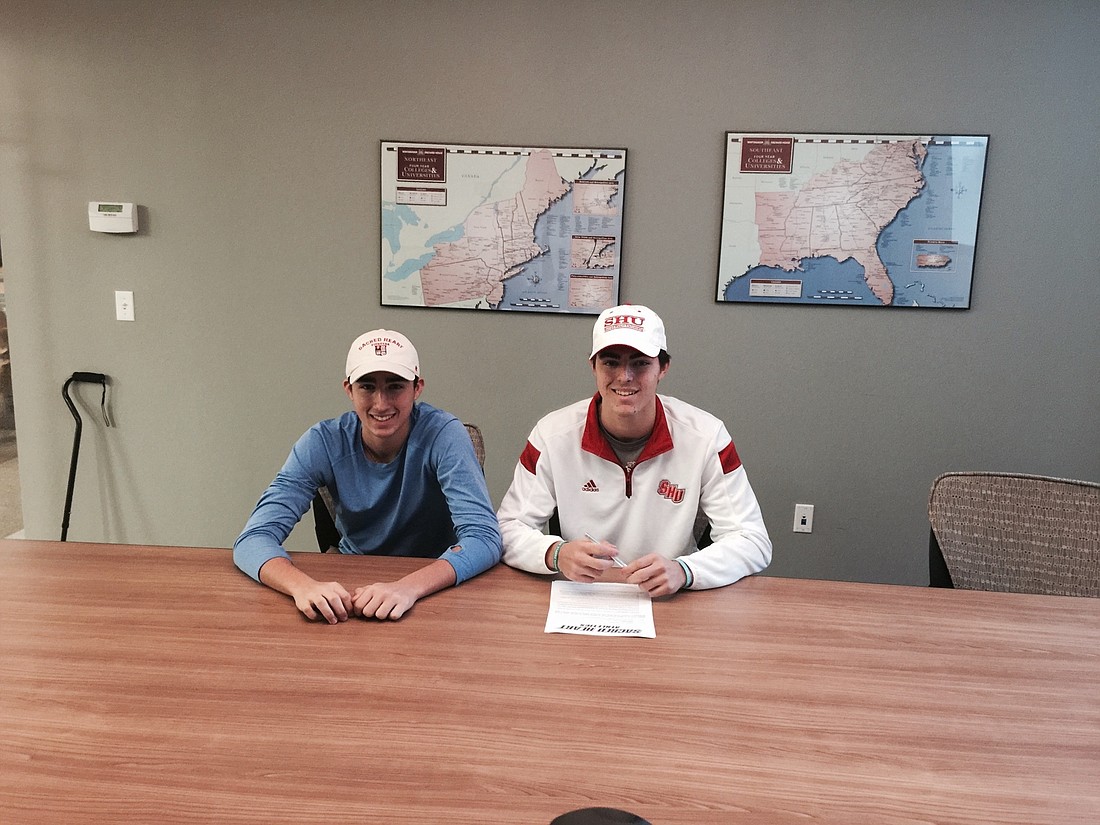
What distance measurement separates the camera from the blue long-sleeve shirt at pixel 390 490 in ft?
5.95

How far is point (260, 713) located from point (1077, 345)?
9.85ft

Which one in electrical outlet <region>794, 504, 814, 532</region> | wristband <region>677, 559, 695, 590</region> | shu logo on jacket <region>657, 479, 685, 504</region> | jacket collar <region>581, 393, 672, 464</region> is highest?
jacket collar <region>581, 393, 672, 464</region>

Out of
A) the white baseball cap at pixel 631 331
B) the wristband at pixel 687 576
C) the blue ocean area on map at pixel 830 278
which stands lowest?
the wristband at pixel 687 576

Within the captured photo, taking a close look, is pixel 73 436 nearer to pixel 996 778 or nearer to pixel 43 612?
pixel 43 612

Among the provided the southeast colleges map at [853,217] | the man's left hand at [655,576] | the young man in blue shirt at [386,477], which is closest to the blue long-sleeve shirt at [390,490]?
the young man in blue shirt at [386,477]

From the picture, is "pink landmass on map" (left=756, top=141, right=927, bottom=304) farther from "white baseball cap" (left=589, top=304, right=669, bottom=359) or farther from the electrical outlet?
"white baseball cap" (left=589, top=304, right=669, bottom=359)

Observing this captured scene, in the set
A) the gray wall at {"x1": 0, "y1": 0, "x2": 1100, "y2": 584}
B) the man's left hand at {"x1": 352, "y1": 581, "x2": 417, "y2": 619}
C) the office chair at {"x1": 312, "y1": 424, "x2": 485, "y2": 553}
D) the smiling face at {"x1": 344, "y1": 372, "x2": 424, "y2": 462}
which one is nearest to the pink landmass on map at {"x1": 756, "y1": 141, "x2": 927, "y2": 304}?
the gray wall at {"x1": 0, "y1": 0, "x2": 1100, "y2": 584}

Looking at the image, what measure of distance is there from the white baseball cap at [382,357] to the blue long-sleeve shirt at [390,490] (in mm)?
149

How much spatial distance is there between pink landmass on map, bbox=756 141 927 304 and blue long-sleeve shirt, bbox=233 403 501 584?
1.57 meters

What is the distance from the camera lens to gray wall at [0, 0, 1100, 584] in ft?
9.05

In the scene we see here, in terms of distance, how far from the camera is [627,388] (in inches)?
71.3

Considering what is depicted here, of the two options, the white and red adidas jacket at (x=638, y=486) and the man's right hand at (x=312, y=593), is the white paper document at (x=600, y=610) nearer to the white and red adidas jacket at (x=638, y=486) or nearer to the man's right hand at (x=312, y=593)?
the white and red adidas jacket at (x=638, y=486)

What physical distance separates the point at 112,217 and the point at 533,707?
2.79 m

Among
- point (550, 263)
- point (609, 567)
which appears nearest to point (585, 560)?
point (609, 567)
